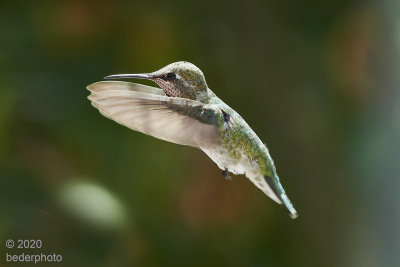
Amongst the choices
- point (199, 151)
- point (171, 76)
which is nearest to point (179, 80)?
point (171, 76)

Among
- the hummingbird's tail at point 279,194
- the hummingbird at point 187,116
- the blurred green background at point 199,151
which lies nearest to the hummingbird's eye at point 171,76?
the hummingbird at point 187,116

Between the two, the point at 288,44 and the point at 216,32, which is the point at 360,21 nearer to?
the point at 288,44

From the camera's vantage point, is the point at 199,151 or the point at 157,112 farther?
the point at 199,151

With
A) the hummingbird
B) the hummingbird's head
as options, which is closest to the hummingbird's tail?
the hummingbird

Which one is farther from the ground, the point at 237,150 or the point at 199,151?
the point at 199,151

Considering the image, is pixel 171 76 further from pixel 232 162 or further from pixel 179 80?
pixel 232 162

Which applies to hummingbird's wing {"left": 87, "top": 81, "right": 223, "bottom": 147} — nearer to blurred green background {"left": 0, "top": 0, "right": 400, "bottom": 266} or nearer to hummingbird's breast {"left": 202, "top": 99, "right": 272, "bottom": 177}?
hummingbird's breast {"left": 202, "top": 99, "right": 272, "bottom": 177}

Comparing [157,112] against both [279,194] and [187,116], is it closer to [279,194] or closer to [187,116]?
[187,116]
